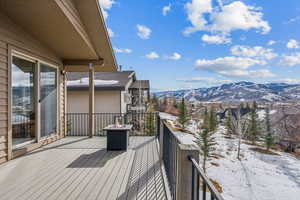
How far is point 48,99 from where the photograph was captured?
15.9 ft

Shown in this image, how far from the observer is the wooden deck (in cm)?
225

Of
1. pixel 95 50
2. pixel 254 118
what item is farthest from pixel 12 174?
pixel 254 118

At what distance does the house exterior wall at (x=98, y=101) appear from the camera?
8.63 metres

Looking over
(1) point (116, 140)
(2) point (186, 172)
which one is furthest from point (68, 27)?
(2) point (186, 172)

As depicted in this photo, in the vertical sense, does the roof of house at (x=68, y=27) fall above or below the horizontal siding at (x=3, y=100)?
above

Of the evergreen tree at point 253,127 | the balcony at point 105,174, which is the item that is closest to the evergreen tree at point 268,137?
the evergreen tree at point 253,127

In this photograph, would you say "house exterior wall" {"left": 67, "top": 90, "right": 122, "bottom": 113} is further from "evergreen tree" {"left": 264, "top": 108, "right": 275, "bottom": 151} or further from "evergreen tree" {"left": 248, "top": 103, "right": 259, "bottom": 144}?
"evergreen tree" {"left": 264, "top": 108, "right": 275, "bottom": 151}

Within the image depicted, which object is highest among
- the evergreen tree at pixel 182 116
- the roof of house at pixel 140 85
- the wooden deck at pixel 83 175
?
the roof of house at pixel 140 85

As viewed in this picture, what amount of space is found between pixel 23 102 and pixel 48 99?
989mm

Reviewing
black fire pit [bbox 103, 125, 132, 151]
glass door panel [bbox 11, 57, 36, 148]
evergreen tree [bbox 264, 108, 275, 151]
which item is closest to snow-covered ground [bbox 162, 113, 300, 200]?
evergreen tree [bbox 264, 108, 275, 151]

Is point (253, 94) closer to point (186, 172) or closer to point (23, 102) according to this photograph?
point (23, 102)

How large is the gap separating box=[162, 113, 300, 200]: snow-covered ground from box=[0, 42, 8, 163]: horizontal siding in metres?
8.93

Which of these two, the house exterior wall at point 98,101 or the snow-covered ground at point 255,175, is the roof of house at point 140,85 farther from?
the snow-covered ground at point 255,175

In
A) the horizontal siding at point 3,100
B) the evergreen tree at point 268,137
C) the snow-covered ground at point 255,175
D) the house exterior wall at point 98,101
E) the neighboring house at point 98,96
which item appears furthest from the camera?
the evergreen tree at point 268,137
